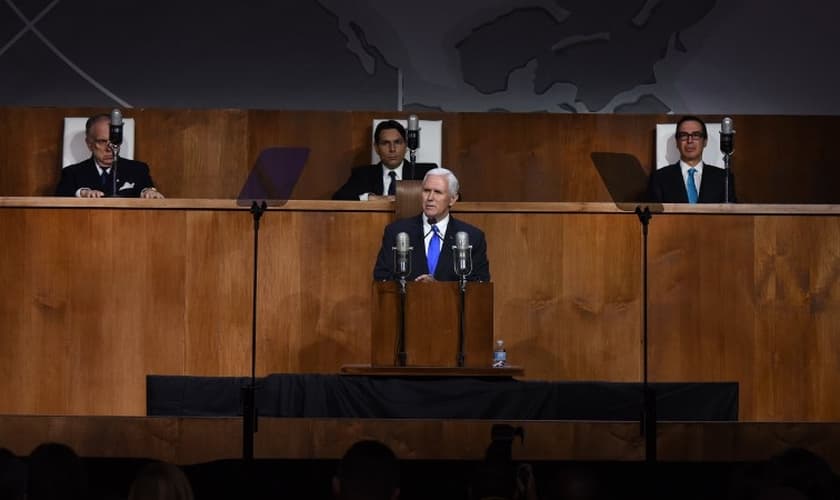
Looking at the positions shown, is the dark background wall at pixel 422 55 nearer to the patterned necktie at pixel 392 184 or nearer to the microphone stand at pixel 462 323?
the patterned necktie at pixel 392 184

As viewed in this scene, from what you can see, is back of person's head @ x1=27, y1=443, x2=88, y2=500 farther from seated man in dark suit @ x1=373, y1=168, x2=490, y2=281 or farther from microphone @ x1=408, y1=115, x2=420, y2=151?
microphone @ x1=408, y1=115, x2=420, y2=151

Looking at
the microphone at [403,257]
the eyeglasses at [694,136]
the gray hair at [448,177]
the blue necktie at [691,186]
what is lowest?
the microphone at [403,257]

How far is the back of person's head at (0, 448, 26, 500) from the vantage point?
3465 millimetres

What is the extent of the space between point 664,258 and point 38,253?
313 cm

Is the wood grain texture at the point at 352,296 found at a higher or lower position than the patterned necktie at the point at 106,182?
lower

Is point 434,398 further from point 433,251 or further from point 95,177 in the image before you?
point 95,177

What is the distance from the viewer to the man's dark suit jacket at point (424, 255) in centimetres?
646

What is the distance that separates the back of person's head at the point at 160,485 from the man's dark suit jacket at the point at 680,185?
5270 mm

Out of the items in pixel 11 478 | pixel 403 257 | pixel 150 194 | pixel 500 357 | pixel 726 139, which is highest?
pixel 726 139

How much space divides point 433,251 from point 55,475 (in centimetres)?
327

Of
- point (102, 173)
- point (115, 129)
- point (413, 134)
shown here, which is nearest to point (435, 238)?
point (413, 134)

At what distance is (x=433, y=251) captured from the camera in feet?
21.7

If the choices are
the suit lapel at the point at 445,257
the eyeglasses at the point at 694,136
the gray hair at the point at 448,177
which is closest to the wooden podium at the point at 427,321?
the suit lapel at the point at 445,257

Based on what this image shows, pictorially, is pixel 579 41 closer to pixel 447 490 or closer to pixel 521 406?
pixel 521 406
